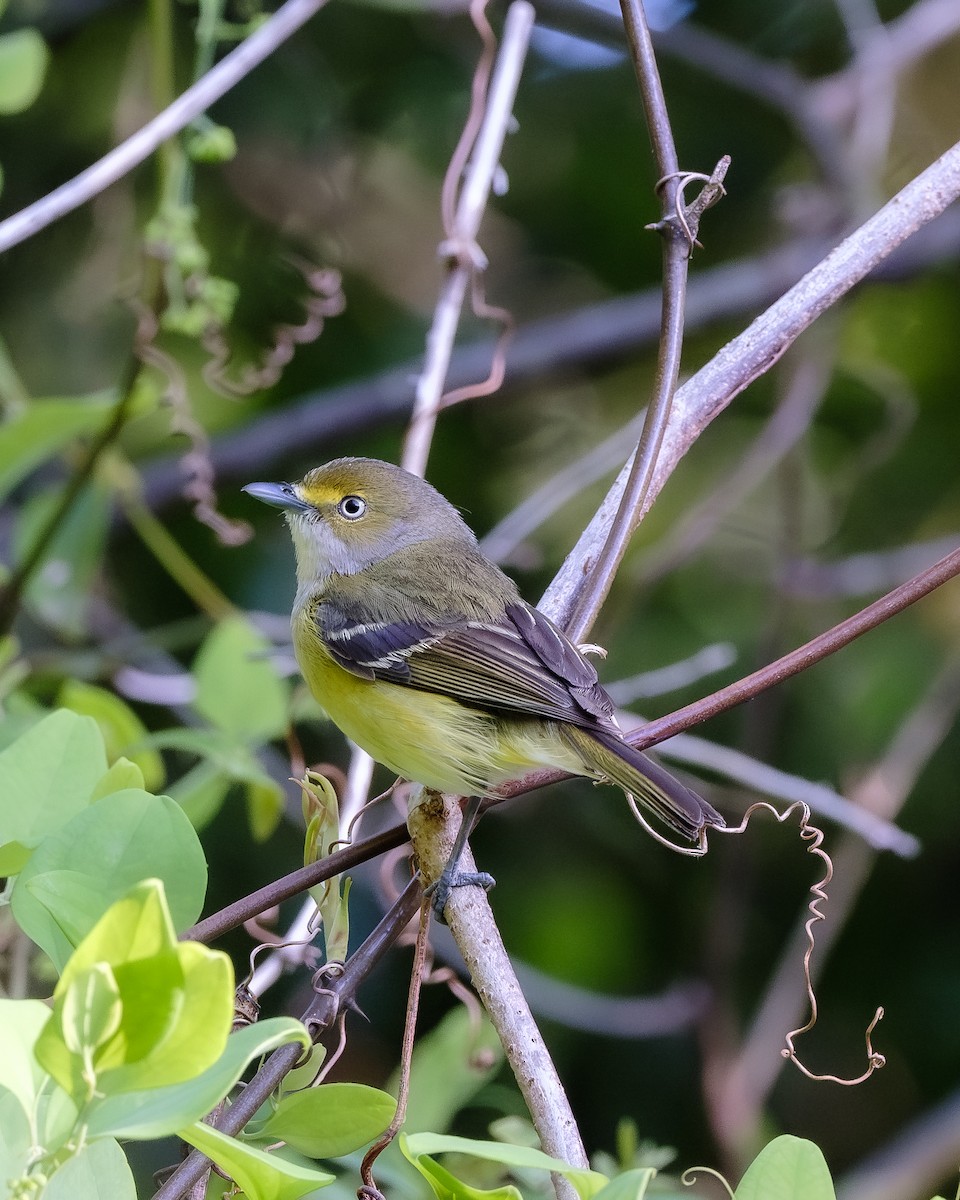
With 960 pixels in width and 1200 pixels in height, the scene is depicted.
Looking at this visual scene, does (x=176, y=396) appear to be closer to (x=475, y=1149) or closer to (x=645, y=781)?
(x=645, y=781)

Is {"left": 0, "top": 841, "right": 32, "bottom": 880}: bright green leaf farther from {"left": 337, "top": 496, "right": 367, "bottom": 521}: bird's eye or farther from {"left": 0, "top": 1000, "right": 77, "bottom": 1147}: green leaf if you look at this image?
{"left": 337, "top": 496, "right": 367, "bottom": 521}: bird's eye

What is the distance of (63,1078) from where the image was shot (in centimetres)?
96

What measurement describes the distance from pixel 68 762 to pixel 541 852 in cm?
298

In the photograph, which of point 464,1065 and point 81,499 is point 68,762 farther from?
point 81,499

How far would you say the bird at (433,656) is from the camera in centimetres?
227

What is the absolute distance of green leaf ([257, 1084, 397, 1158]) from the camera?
1.29 metres

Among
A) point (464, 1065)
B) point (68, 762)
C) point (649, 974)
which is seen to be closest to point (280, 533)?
point (649, 974)

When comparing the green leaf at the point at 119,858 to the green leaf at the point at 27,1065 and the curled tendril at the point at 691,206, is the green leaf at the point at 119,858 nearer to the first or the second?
the green leaf at the point at 27,1065

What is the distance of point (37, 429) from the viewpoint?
2.47 m

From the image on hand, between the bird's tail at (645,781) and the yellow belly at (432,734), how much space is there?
41 millimetres

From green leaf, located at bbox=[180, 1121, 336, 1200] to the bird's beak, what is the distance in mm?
2023

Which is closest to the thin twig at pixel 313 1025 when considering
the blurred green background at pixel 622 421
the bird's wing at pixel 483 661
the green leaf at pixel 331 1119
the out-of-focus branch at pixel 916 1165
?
the green leaf at pixel 331 1119

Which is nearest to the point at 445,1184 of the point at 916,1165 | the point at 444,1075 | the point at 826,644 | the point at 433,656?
the point at 826,644

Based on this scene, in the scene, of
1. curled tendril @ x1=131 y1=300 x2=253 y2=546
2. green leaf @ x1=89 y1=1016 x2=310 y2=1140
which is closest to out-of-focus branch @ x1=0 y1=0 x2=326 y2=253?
curled tendril @ x1=131 y1=300 x2=253 y2=546
